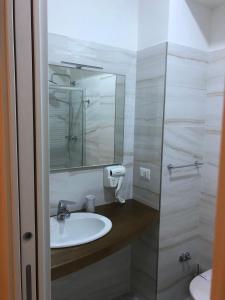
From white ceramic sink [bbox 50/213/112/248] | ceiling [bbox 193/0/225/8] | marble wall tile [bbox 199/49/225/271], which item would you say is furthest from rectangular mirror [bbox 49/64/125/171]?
ceiling [bbox 193/0/225/8]

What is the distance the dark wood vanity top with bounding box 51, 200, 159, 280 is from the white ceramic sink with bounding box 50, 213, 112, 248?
0.27ft

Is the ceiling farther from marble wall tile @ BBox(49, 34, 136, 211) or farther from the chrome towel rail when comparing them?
the chrome towel rail

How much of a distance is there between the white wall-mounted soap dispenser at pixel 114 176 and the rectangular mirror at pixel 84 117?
3.2 inches

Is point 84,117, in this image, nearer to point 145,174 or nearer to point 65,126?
point 65,126

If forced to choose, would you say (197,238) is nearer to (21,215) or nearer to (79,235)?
(79,235)

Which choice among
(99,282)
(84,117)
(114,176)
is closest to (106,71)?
(84,117)

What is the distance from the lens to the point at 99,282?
6.75 ft

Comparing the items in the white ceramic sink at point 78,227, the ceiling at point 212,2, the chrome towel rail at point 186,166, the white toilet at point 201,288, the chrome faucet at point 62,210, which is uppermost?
the ceiling at point 212,2

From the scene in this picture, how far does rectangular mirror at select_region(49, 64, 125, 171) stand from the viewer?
1720 millimetres

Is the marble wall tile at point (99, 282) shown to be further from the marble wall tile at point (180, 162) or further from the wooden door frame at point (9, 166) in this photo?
the wooden door frame at point (9, 166)

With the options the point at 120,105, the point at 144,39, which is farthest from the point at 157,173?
the point at 144,39

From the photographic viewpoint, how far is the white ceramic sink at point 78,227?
1.64 meters

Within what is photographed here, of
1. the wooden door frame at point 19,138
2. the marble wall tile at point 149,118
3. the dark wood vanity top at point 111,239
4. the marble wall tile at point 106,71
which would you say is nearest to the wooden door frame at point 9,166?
the wooden door frame at point 19,138

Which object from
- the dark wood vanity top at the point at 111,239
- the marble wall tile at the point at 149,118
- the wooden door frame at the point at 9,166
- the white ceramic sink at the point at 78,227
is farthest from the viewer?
the marble wall tile at the point at 149,118
